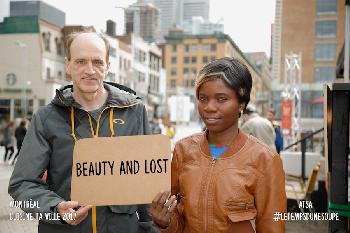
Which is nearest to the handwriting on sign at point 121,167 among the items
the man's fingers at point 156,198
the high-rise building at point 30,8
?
the man's fingers at point 156,198

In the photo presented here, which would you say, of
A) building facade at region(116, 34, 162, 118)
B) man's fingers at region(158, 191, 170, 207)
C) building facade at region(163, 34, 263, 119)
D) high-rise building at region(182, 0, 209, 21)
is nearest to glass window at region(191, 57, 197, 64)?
building facade at region(163, 34, 263, 119)

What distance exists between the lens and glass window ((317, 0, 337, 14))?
55156 millimetres

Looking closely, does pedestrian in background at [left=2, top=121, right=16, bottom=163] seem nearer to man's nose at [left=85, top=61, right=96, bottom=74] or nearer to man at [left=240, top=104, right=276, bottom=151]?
man at [left=240, top=104, right=276, bottom=151]

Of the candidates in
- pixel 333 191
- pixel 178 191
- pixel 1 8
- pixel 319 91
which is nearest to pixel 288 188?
pixel 333 191

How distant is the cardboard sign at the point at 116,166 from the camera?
2.04m

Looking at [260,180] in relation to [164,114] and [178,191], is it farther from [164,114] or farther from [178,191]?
[164,114]

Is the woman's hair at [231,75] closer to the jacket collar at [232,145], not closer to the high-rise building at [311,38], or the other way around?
the jacket collar at [232,145]

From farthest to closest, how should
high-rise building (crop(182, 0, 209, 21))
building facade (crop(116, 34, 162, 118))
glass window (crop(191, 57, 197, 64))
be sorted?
1. glass window (crop(191, 57, 197, 64))
2. building facade (crop(116, 34, 162, 118))
3. high-rise building (crop(182, 0, 209, 21))

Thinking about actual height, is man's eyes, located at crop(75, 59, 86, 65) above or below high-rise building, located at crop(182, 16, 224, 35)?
below

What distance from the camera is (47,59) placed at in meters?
34.9

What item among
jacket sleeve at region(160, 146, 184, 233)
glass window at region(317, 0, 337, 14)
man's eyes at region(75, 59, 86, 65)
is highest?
glass window at region(317, 0, 337, 14)

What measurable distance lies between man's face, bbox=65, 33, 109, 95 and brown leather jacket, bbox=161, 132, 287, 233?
67 cm

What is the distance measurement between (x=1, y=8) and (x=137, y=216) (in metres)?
2.98

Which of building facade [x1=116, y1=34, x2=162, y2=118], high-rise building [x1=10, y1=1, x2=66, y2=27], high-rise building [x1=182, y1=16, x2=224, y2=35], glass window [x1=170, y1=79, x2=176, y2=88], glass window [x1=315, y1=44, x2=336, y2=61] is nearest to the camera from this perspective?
high-rise building [x1=10, y1=1, x2=66, y2=27]
